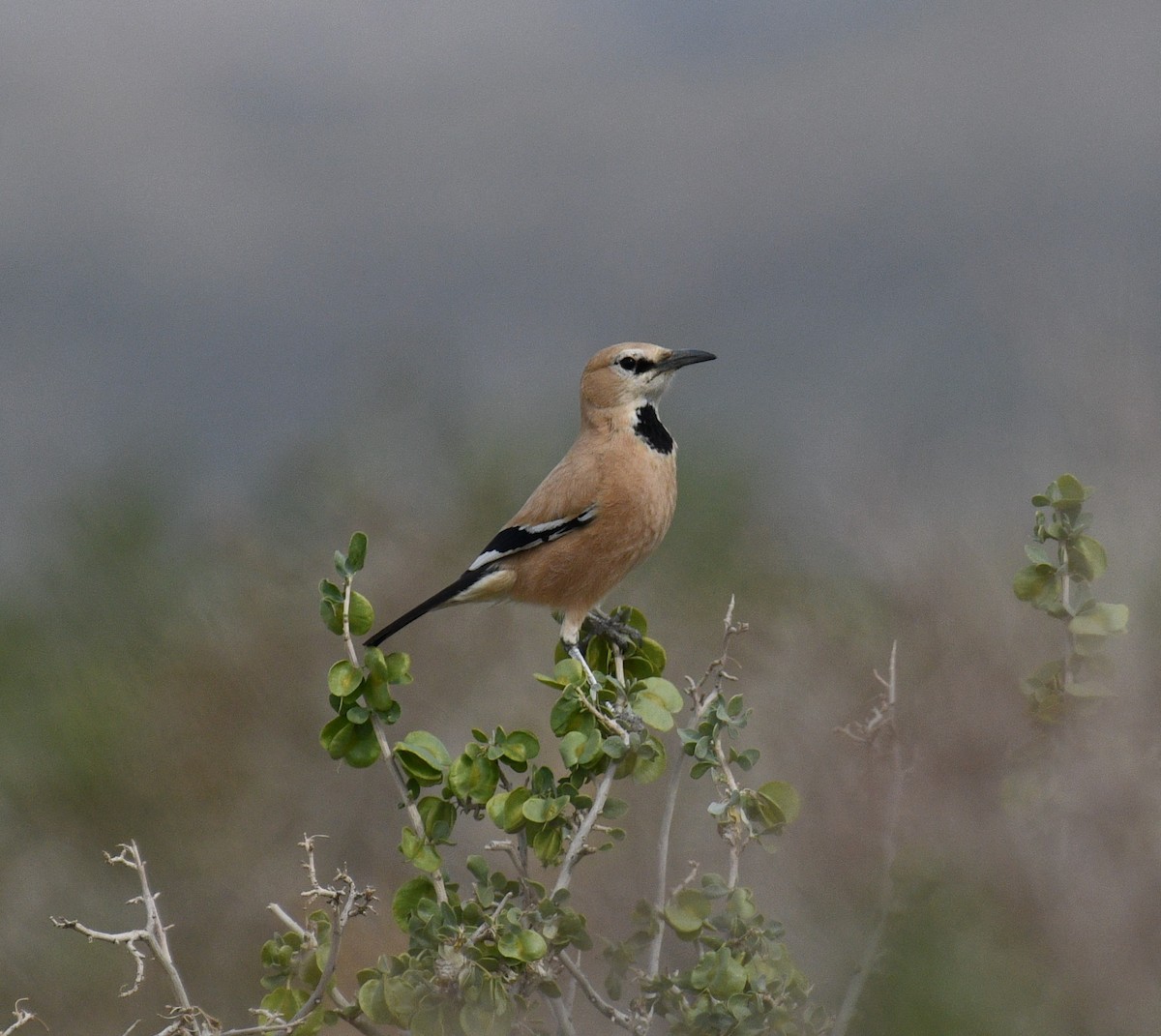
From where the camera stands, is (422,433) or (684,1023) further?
(422,433)

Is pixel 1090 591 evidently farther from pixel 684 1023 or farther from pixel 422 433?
pixel 422 433

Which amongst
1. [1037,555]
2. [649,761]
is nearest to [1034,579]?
[1037,555]

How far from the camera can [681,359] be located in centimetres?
287

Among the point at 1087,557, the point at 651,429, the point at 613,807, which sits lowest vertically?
the point at 613,807

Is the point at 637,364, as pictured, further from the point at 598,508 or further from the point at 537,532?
the point at 537,532

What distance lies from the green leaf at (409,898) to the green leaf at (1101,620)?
0.83 metres

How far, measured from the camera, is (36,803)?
11.6 ft

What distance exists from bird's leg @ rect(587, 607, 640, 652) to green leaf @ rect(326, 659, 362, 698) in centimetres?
67

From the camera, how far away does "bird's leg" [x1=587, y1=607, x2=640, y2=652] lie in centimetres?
220

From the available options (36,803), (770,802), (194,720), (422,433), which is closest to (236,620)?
(194,720)

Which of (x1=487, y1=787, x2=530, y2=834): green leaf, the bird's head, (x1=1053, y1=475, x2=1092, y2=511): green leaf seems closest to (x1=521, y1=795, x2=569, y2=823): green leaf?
(x1=487, y1=787, x2=530, y2=834): green leaf

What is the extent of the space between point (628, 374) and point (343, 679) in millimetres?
1582

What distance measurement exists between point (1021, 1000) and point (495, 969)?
0.69 m

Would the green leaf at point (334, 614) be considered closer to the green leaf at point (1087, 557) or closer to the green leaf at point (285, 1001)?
the green leaf at point (285, 1001)
